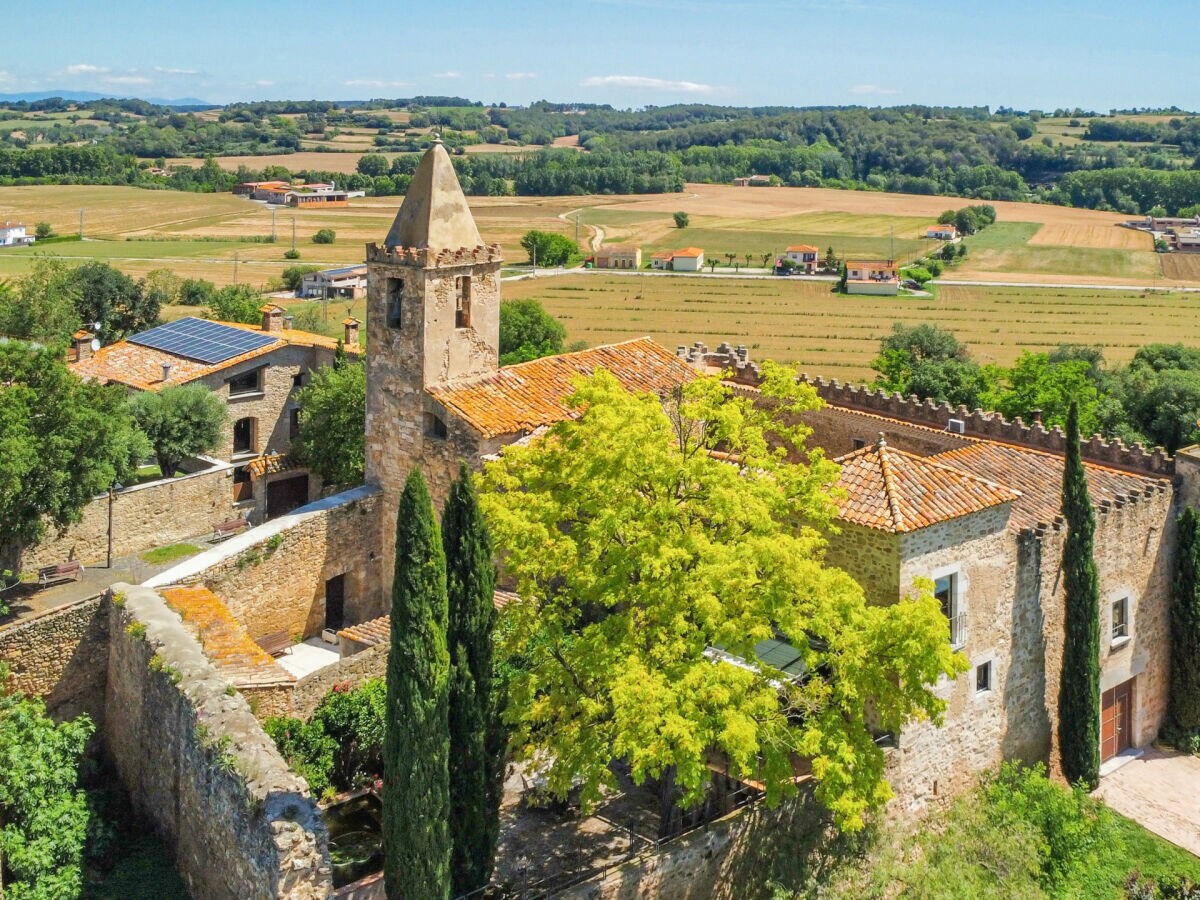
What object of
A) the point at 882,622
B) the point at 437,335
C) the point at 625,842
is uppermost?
the point at 437,335

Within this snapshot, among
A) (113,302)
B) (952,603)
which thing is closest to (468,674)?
(952,603)

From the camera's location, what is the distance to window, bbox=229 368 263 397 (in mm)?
42094

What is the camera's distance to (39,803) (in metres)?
19.1

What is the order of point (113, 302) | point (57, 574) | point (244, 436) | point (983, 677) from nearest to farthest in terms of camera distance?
point (983, 677) < point (57, 574) < point (244, 436) < point (113, 302)

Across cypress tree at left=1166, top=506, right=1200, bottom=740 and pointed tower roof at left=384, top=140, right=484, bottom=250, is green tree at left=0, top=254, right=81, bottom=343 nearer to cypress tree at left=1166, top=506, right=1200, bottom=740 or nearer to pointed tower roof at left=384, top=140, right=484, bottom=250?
pointed tower roof at left=384, top=140, right=484, bottom=250

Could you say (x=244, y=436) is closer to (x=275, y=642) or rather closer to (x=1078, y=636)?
(x=275, y=642)

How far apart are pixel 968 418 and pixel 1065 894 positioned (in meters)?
14.4

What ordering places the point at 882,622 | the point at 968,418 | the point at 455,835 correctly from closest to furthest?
the point at 455,835 < the point at 882,622 < the point at 968,418

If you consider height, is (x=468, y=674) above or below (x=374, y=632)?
above

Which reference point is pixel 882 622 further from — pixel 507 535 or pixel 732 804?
pixel 507 535

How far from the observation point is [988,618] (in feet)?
75.8

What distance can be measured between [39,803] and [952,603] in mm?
15910

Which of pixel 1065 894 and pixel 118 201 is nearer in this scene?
pixel 1065 894

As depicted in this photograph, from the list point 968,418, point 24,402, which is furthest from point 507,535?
point 968,418
